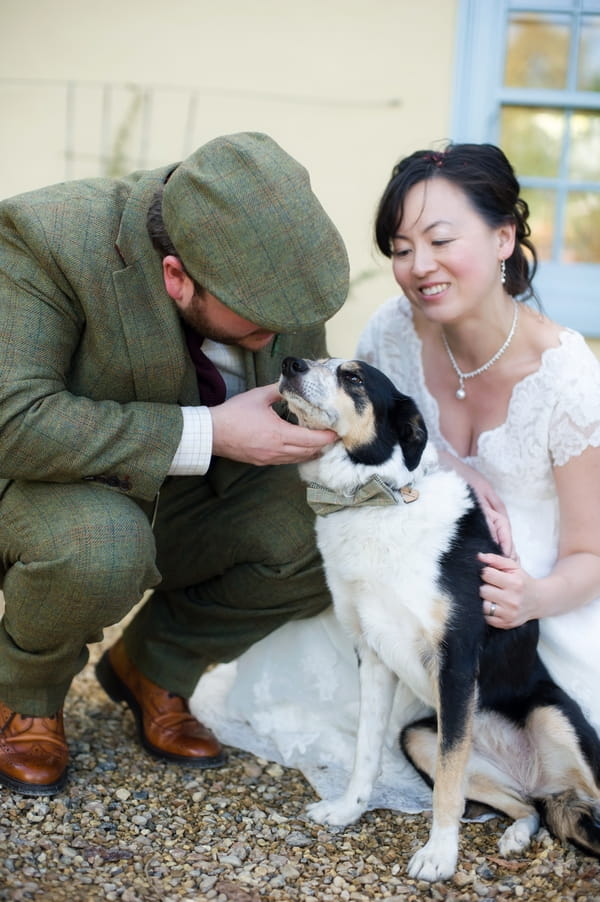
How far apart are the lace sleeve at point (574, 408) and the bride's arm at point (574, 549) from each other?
33mm

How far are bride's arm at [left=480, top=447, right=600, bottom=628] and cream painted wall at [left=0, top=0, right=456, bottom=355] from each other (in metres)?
2.75

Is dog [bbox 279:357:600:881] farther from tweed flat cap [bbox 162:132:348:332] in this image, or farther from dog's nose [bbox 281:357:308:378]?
tweed flat cap [bbox 162:132:348:332]

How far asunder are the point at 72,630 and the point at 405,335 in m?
1.58

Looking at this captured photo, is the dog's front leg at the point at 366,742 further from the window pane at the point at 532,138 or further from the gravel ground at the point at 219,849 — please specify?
the window pane at the point at 532,138

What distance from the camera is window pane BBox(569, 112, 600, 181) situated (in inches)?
215

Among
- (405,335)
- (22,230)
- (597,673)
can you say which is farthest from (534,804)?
(22,230)

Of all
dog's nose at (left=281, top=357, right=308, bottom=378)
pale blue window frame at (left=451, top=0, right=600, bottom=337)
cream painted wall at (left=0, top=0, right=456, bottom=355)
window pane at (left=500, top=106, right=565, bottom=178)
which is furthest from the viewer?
window pane at (left=500, top=106, right=565, bottom=178)

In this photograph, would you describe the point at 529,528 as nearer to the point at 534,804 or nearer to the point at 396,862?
the point at 534,804

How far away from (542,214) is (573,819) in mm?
3816

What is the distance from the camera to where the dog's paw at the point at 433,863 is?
8.15 feet

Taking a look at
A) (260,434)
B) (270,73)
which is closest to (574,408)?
(260,434)

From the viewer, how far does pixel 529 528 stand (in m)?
3.12

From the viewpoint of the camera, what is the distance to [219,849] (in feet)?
8.54

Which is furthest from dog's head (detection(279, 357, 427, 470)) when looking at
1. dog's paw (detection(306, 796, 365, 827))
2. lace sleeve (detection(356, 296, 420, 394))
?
dog's paw (detection(306, 796, 365, 827))
